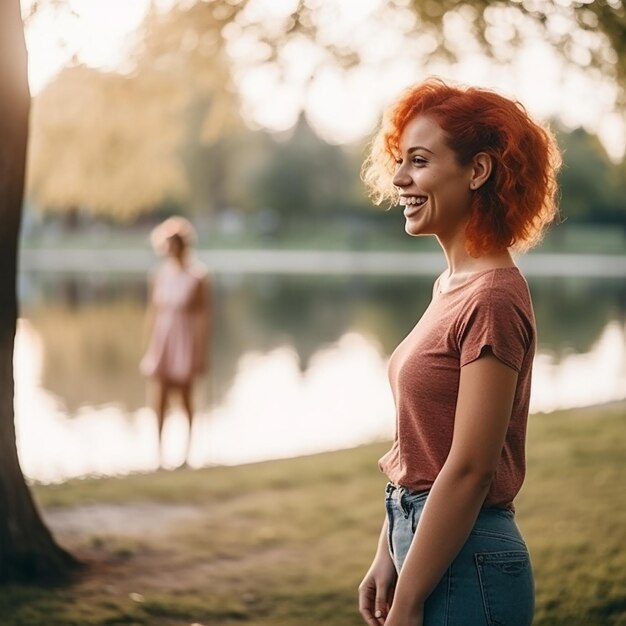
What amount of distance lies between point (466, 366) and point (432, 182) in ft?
1.39

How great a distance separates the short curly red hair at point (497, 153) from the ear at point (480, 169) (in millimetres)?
10

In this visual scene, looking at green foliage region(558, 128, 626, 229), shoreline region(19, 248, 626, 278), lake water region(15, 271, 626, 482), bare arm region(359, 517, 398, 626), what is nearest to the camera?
bare arm region(359, 517, 398, 626)

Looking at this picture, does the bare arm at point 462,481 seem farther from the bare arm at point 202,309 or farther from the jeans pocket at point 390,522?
the bare arm at point 202,309

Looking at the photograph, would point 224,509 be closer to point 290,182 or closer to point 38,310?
point 38,310

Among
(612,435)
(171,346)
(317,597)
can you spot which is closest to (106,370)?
(171,346)

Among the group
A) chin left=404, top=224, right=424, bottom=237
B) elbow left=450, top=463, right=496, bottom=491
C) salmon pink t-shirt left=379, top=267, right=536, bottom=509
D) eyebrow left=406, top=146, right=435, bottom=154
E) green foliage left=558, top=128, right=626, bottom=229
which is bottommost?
elbow left=450, top=463, right=496, bottom=491

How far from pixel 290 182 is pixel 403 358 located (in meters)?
61.6

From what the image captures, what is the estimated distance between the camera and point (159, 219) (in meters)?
68.9

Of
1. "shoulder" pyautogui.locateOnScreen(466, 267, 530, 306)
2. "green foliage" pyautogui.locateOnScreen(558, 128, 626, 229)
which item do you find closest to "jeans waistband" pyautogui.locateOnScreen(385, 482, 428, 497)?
"shoulder" pyautogui.locateOnScreen(466, 267, 530, 306)

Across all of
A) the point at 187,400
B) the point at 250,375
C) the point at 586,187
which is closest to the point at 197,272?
the point at 187,400

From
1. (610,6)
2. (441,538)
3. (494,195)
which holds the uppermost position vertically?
(610,6)

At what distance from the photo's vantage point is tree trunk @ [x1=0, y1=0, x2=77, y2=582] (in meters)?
4.84

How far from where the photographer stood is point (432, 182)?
85.7 inches

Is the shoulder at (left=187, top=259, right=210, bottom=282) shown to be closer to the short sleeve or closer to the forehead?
the forehead
